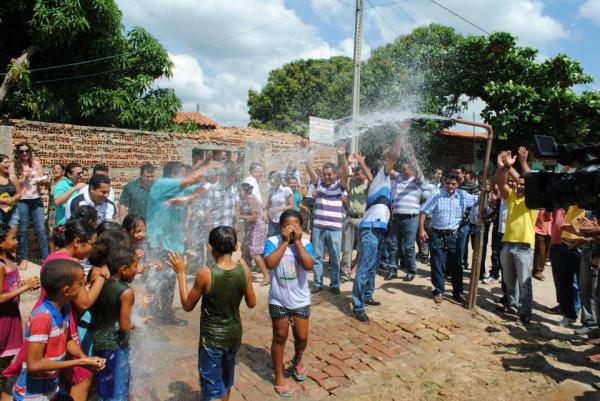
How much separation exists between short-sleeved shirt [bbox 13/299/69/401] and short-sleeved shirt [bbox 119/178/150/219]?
2674 mm

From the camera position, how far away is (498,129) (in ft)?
49.3

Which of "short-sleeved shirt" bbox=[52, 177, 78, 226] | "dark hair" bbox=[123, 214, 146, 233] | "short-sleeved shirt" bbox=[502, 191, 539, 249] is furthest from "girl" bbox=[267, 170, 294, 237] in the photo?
"dark hair" bbox=[123, 214, 146, 233]

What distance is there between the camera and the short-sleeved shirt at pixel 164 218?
4832mm

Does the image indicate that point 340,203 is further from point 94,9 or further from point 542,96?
point 542,96

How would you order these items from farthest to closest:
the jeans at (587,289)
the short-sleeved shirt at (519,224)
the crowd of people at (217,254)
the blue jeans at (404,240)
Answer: the blue jeans at (404,240) < the short-sleeved shirt at (519,224) < the jeans at (587,289) < the crowd of people at (217,254)

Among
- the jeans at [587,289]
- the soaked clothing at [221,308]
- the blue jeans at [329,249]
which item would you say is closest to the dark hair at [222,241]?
the soaked clothing at [221,308]

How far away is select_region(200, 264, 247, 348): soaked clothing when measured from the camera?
3.01m

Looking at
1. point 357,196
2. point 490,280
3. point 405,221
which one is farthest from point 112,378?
point 490,280

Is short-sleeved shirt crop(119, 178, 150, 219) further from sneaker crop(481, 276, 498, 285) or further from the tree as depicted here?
the tree

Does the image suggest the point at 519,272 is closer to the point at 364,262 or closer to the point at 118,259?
the point at 364,262

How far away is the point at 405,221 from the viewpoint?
25.2 feet

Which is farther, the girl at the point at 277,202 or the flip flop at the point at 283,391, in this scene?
the girl at the point at 277,202

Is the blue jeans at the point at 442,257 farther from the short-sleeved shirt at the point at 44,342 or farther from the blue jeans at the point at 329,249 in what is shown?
the short-sleeved shirt at the point at 44,342

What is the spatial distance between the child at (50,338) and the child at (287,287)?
1542 millimetres
